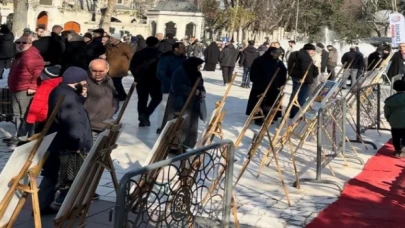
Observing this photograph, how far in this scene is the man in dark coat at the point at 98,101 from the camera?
7148 millimetres

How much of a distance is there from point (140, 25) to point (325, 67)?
138 ft

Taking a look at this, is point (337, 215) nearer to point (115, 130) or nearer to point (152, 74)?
point (115, 130)

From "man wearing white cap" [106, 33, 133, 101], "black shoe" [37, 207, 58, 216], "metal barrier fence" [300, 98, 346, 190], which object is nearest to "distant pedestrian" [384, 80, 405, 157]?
"metal barrier fence" [300, 98, 346, 190]

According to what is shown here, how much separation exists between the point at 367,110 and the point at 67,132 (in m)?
7.91

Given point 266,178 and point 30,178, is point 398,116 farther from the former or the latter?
point 30,178

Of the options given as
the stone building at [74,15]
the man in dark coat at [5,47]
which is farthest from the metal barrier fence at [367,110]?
the stone building at [74,15]

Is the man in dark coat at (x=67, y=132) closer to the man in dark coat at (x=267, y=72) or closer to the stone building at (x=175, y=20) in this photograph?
the man in dark coat at (x=267, y=72)

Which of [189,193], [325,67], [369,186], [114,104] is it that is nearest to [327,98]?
[369,186]

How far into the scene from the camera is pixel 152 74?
1183cm

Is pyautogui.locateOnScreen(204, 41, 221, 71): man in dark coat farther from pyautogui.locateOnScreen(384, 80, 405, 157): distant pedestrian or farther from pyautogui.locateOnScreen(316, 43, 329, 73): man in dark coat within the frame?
pyautogui.locateOnScreen(384, 80, 405, 157): distant pedestrian

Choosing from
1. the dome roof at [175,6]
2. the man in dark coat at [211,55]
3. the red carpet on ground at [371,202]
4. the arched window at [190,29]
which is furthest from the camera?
the arched window at [190,29]

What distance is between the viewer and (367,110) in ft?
41.2

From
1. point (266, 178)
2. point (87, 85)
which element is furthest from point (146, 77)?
point (87, 85)

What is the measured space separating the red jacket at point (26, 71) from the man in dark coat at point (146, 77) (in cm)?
299
